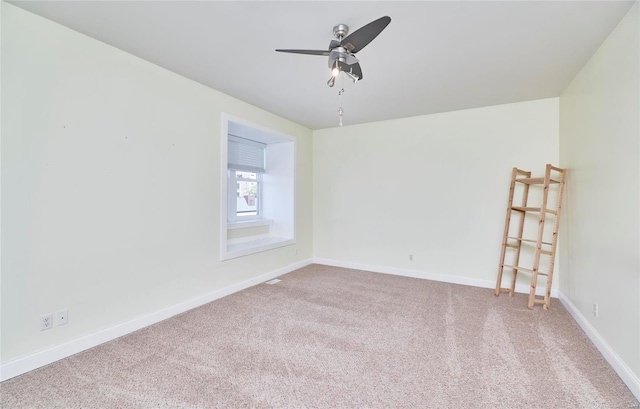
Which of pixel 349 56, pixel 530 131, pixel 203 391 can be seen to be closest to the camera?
pixel 203 391

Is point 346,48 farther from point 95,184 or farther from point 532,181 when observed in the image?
point 532,181

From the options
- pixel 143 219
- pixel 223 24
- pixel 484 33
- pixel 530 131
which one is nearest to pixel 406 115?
pixel 530 131

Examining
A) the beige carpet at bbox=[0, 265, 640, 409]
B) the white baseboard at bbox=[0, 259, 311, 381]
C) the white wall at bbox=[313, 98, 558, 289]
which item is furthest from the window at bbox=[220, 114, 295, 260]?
the beige carpet at bbox=[0, 265, 640, 409]

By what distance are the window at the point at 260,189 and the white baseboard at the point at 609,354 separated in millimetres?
3462

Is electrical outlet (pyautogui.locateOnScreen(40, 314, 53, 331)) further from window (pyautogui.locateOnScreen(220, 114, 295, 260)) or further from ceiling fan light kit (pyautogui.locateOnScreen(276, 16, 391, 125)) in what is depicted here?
ceiling fan light kit (pyautogui.locateOnScreen(276, 16, 391, 125))

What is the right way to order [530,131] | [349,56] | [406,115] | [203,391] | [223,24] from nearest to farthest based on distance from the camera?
[203,391] < [349,56] < [223,24] < [530,131] < [406,115]

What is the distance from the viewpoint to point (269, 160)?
482cm

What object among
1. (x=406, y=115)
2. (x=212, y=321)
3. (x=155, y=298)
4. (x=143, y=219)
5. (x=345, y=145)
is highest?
(x=406, y=115)

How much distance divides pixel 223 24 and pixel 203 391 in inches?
96.2

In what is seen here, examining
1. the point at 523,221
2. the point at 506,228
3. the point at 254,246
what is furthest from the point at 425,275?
the point at 254,246

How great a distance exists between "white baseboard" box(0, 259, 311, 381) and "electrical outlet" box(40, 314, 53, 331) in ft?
0.52

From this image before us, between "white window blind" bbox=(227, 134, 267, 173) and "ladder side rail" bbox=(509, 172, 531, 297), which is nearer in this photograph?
"ladder side rail" bbox=(509, 172, 531, 297)

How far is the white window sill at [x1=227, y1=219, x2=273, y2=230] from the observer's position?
4055mm

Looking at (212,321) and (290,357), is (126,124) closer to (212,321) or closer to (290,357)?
(212,321)
